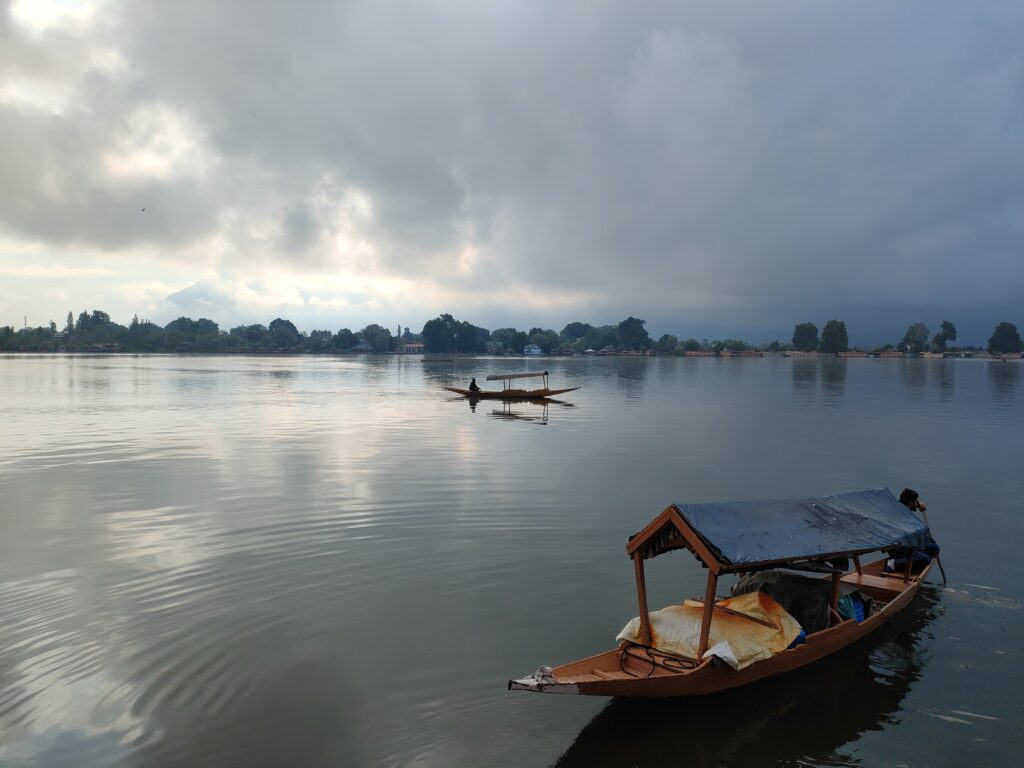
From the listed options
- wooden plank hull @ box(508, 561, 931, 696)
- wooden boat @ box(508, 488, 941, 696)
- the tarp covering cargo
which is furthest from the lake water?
the tarp covering cargo

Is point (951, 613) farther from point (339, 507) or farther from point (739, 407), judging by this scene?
point (739, 407)

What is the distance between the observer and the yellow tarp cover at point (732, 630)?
9.75 metres

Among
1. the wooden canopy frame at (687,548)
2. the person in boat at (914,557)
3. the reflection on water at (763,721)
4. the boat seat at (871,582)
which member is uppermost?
the wooden canopy frame at (687,548)

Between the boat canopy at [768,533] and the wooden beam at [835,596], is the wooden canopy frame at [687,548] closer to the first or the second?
the boat canopy at [768,533]

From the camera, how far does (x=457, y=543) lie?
16719 millimetres

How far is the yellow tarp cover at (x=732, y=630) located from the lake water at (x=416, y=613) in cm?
84

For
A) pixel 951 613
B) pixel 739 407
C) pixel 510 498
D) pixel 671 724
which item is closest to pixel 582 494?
pixel 510 498

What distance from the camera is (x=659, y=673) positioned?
30.2ft

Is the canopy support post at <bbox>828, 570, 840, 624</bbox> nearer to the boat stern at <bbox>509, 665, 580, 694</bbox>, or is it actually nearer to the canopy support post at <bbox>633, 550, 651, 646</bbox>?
the canopy support post at <bbox>633, 550, 651, 646</bbox>

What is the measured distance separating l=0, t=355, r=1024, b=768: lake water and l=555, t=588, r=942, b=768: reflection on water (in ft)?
0.13

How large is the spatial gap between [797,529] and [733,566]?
196 centimetres

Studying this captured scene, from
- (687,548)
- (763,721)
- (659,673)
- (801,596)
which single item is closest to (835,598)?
(801,596)

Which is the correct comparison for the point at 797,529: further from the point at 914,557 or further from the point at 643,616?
the point at 914,557

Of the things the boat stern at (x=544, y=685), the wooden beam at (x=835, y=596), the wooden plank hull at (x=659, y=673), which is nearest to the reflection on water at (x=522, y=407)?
the wooden beam at (x=835, y=596)
